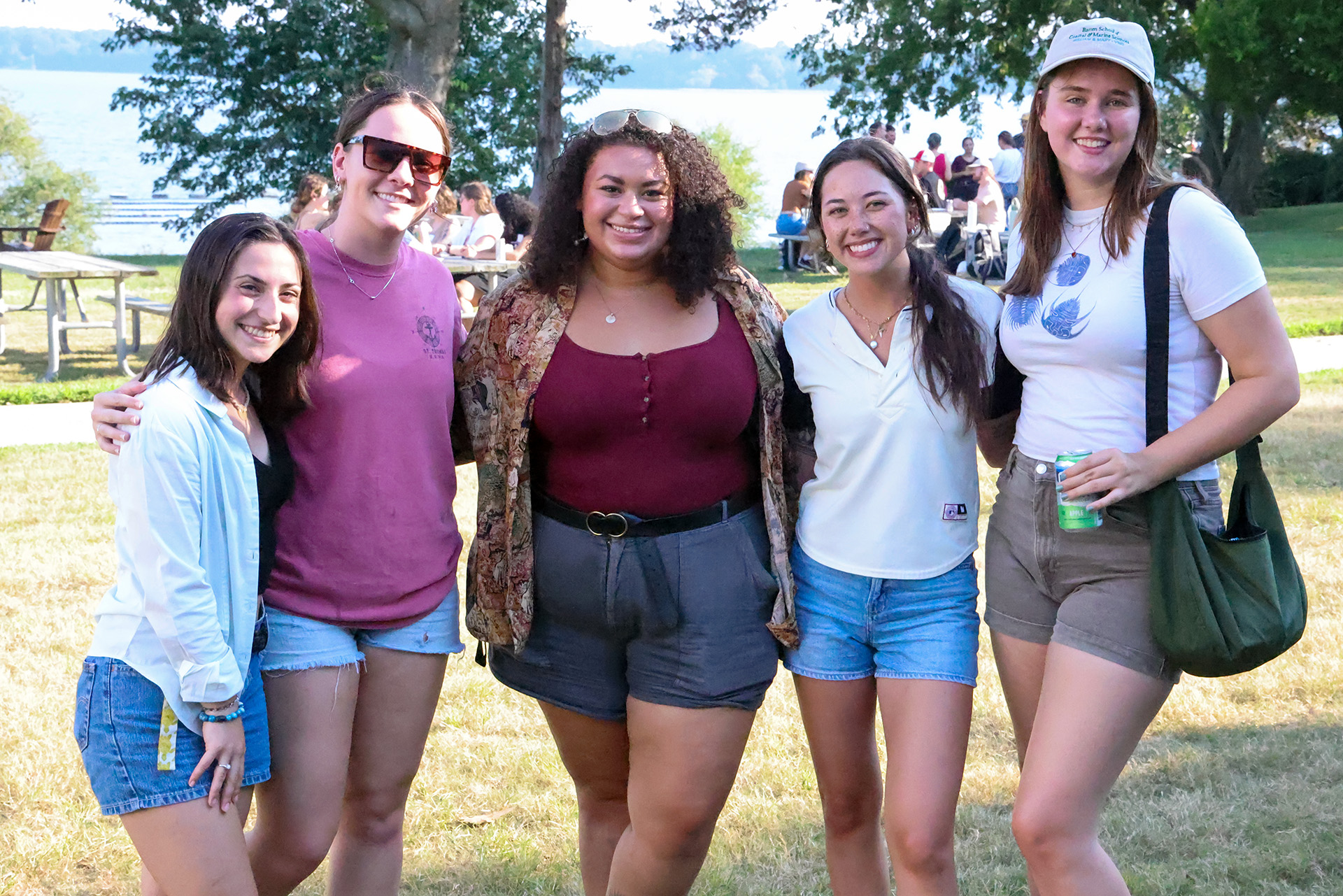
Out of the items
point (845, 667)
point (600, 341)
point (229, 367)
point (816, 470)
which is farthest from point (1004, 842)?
point (229, 367)

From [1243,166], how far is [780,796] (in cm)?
3148

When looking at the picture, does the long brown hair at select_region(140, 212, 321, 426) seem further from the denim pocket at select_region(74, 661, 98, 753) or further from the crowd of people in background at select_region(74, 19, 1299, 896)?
the denim pocket at select_region(74, 661, 98, 753)

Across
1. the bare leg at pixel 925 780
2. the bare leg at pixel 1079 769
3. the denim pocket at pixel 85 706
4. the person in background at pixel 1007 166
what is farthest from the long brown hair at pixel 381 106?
the person in background at pixel 1007 166

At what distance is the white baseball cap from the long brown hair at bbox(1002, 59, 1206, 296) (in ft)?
0.10

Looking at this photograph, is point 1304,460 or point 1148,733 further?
point 1304,460

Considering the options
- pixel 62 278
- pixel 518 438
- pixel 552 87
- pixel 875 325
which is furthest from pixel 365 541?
pixel 552 87

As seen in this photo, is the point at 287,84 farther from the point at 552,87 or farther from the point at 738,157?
the point at 738,157

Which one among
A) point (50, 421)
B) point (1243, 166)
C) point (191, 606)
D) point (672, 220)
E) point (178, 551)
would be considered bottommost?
point (50, 421)

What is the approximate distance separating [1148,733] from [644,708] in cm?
240

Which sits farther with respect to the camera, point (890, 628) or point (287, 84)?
Result: point (287, 84)

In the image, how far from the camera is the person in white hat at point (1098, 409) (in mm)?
2676

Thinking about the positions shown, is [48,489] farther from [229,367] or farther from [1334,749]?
[1334,749]

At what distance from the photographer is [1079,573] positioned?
9.20 feet

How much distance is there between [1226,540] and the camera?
272 cm
